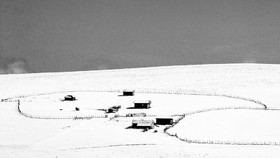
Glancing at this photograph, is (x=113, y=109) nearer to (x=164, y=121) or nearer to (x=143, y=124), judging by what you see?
(x=164, y=121)

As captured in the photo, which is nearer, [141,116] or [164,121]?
[164,121]

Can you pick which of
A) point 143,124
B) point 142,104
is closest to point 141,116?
point 143,124

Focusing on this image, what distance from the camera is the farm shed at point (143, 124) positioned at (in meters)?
54.9

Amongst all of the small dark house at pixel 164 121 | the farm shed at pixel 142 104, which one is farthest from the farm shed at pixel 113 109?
the small dark house at pixel 164 121

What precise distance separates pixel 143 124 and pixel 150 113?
10471 millimetres

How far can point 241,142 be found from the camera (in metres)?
47.2

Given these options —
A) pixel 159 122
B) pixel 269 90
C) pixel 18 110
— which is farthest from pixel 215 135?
pixel 269 90

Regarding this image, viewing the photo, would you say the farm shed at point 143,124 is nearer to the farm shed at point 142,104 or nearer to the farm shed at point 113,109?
the farm shed at point 113,109

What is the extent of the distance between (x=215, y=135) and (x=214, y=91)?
35.9m

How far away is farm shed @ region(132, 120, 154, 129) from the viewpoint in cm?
5491

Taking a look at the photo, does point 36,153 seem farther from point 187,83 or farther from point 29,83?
point 29,83

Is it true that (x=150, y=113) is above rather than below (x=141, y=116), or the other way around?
above

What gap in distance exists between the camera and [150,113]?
65.6 meters

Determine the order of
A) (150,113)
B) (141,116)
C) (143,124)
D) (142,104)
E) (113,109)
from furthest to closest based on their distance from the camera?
(142,104), (113,109), (150,113), (141,116), (143,124)
